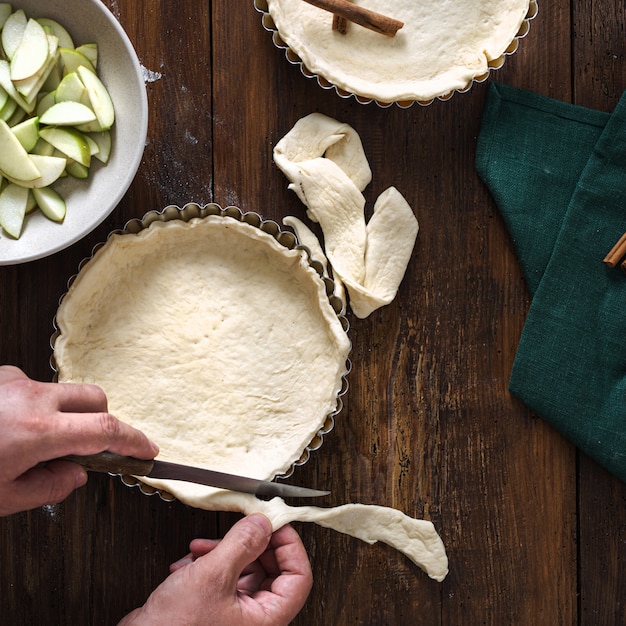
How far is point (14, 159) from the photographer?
1.06 m

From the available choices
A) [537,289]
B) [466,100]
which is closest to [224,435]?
[537,289]

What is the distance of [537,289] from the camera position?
1228mm

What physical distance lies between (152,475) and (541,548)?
A: 70 cm

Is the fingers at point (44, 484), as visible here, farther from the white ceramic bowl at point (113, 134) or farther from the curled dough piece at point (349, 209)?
the curled dough piece at point (349, 209)

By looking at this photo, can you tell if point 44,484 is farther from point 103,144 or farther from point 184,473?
point 103,144

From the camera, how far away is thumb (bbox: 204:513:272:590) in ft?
3.29

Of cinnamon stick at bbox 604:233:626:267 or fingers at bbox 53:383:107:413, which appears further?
cinnamon stick at bbox 604:233:626:267

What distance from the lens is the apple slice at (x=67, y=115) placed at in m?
1.07

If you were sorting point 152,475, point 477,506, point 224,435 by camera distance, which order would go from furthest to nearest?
point 477,506, point 224,435, point 152,475

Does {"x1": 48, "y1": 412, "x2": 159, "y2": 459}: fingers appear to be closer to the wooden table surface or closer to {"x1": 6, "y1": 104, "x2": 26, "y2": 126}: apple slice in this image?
the wooden table surface

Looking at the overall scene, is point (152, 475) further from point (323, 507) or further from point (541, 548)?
point (541, 548)

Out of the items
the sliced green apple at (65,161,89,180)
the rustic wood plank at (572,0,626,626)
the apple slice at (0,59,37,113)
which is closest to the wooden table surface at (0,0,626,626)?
the rustic wood plank at (572,0,626,626)

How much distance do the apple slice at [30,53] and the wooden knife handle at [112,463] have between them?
57 cm

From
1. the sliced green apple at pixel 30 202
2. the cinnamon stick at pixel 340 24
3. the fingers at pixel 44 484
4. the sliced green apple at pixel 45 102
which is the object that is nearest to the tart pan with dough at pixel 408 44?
the cinnamon stick at pixel 340 24
